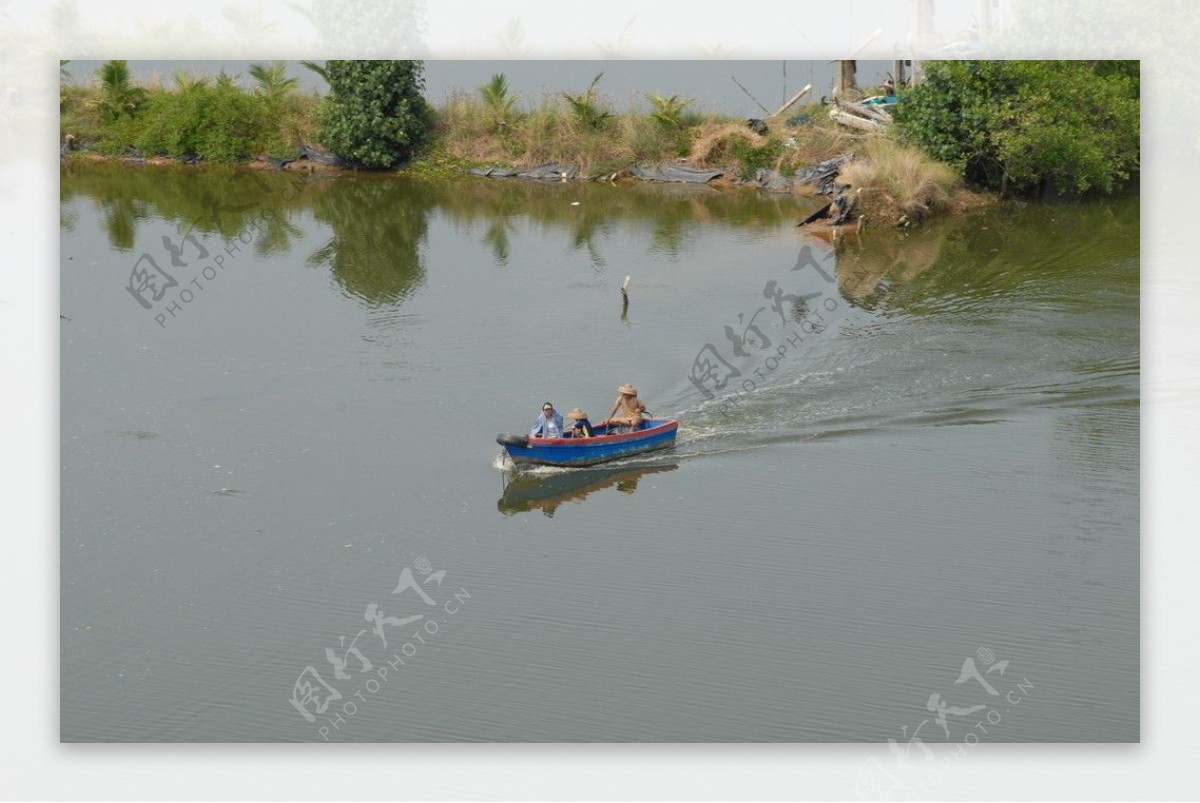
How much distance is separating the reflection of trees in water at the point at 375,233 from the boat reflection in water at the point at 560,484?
782 centimetres

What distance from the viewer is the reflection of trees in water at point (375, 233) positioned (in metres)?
26.2

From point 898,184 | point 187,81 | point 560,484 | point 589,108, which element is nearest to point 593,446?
point 560,484

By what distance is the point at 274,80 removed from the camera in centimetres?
3691

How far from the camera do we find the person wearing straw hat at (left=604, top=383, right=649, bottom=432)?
1798 centimetres

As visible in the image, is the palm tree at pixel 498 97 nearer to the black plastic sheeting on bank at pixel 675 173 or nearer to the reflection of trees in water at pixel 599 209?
the reflection of trees in water at pixel 599 209

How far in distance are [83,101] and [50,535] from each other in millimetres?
27799

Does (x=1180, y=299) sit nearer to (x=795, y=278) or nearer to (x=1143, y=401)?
(x=1143, y=401)

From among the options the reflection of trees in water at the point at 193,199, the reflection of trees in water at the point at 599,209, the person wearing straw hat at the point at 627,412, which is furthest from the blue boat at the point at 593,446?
the reflection of trees in water at the point at 193,199

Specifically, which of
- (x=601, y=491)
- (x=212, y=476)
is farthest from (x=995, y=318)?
(x=212, y=476)

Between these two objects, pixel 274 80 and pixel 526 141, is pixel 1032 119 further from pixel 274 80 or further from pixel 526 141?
pixel 274 80

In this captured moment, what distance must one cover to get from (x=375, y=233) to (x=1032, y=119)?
43.1 feet

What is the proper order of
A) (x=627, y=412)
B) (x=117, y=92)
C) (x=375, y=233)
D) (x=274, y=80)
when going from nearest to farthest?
(x=627, y=412) < (x=375, y=233) < (x=274, y=80) < (x=117, y=92)

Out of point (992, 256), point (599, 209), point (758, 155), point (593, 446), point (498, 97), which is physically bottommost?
point (593, 446)

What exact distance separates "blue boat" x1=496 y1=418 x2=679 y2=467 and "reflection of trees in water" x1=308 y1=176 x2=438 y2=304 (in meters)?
7.82
